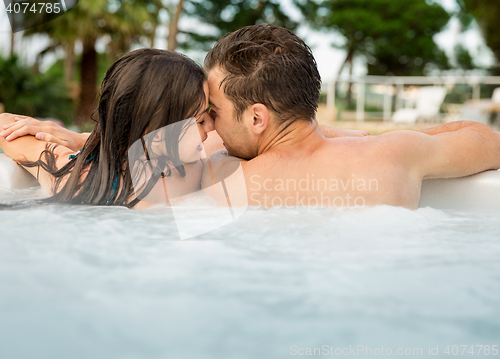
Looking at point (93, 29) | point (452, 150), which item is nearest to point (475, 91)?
point (93, 29)

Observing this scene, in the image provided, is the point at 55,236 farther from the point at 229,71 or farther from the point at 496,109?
the point at 496,109

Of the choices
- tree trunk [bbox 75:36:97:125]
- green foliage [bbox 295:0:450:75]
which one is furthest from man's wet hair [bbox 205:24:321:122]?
green foliage [bbox 295:0:450:75]

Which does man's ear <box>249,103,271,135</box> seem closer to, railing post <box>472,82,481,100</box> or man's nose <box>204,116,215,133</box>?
man's nose <box>204,116,215,133</box>

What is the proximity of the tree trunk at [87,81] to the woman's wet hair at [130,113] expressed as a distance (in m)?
9.07

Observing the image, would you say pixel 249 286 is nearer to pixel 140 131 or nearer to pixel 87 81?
pixel 140 131

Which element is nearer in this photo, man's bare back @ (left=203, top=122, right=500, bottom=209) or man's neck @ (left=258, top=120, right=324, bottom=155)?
man's bare back @ (left=203, top=122, right=500, bottom=209)

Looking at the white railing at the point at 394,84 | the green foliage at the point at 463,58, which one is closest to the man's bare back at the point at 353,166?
the white railing at the point at 394,84

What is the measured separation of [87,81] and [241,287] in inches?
412

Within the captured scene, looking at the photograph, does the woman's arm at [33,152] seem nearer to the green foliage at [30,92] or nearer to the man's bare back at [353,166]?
the man's bare back at [353,166]

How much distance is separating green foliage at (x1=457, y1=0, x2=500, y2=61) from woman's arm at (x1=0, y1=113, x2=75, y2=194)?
60.0 feet

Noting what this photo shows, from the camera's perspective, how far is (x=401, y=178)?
1.80 meters

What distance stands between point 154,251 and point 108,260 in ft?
0.49

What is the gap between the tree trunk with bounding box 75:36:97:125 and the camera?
1040cm

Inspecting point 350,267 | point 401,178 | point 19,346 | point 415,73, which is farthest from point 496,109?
point 415,73
